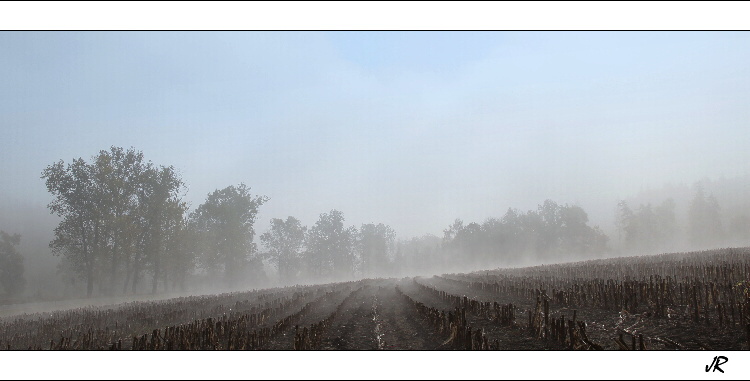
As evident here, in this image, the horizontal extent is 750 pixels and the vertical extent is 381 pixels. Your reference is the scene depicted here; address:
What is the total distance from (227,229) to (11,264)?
102 ft

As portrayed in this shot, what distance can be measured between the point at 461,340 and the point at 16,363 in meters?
9.08

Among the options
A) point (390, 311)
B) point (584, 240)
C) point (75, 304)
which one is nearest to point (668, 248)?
point (584, 240)

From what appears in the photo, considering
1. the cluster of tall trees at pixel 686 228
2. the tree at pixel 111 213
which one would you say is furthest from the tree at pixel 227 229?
the cluster of tall trees at pixel 686 228

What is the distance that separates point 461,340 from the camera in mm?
8328

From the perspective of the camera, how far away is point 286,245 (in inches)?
3381

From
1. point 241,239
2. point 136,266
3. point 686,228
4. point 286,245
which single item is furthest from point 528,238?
point 136,266

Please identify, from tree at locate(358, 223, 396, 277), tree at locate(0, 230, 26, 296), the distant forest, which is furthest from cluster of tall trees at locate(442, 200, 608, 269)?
tree at locate(0, 230, 26, 296)

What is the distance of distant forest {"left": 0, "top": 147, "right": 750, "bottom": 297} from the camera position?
132 feet

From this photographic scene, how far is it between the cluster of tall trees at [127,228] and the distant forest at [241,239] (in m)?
0.11

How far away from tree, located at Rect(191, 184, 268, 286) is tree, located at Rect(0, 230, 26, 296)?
25.1m

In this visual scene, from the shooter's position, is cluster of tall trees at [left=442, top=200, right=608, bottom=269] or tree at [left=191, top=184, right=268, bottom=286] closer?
tree at [left=191, top=184, right=268, bottom=286]

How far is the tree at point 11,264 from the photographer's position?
55.9m

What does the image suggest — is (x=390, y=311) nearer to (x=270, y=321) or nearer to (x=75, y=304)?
(x=270, y=321)

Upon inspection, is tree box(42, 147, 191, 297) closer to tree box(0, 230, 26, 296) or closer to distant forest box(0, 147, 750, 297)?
distant forest box(0, 147, 750, 297)
